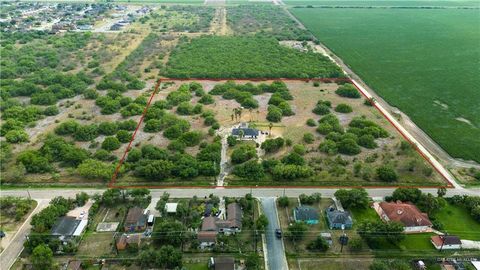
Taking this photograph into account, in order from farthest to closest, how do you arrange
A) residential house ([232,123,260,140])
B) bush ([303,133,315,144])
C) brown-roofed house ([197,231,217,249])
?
residential house ([232,123,260,140]), bush ([303,133,315,144]), brown-roofed house ([197,231,217,249])

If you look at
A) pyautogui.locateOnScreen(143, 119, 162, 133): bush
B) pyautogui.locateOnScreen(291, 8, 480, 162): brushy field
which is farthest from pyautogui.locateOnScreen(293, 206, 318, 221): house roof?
pyautogui.locateOnScreen(143, 119, 162, 133): bush

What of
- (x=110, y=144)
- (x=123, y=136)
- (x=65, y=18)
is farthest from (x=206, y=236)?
(x=65, y=18)

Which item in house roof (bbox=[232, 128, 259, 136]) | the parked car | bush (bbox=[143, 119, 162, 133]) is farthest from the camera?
bush (bbox=[143, 119, 162, 133])

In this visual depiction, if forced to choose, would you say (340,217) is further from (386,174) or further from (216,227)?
(216,227)

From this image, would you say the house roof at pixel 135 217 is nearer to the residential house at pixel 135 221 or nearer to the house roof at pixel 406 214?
the residential house at pixel 135 221

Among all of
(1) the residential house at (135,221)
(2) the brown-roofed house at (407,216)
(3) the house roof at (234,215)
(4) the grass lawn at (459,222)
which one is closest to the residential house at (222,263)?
(3) the house roof at (234,215)

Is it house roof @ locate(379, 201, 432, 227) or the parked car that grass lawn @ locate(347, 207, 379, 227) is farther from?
the parked car

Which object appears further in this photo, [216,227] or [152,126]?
[152,126]
